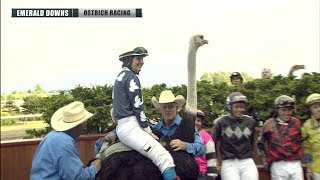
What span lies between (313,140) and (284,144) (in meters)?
0.36

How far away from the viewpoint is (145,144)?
4.29 meters

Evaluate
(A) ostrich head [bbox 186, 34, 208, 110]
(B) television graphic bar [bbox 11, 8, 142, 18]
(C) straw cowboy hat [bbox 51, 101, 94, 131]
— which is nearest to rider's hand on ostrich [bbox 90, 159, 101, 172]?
(C) straw cowboy hat [bbox 51, 101, 94, 131]

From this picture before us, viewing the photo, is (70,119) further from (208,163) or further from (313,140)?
(313,140)

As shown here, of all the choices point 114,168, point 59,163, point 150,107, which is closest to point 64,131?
point 59,163

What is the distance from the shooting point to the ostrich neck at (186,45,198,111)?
483cm

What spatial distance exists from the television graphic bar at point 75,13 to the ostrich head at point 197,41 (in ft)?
8.13

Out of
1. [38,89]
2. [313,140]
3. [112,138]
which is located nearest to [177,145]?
[112,138]

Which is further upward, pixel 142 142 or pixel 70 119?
pixel 70 119

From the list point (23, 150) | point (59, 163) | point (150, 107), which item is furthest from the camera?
point (150, 107)

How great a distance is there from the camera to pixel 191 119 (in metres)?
4.74

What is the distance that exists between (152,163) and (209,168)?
1.33 m

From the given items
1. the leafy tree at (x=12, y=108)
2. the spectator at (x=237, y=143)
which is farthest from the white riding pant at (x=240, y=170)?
the leafy tree at (x=12, y=108)

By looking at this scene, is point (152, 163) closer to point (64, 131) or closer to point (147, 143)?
point (147, 143)

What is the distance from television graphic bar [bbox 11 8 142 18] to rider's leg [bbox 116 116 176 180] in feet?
10.6
